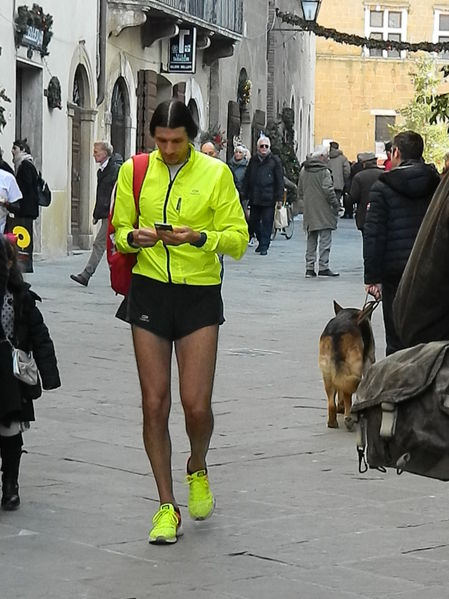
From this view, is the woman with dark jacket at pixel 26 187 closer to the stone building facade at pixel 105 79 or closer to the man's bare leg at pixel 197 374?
the stone building facade at pixel 105 79

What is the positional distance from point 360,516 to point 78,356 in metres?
5.50

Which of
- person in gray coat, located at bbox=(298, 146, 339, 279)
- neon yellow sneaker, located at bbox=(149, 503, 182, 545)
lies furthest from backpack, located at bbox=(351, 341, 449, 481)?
person in gray coat, located at bbox=(298, 146, 339, 279)

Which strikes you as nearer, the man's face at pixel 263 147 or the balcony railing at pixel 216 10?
the man's face at pixel 263 147

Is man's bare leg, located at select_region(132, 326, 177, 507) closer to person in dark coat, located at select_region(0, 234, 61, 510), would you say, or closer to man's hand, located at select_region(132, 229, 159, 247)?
man's hand, located at select_region(132, 229, 159, 247)

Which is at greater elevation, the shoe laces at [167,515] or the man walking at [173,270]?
the man walking at [173,270]

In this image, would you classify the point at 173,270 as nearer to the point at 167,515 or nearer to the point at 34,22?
the point at 167,515

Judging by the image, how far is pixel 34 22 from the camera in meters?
21.4

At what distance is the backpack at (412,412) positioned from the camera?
131 inches

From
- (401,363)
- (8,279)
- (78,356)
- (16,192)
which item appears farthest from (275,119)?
(401,363)

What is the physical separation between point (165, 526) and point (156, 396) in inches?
19.9

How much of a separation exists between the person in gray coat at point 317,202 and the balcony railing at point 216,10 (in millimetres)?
7841

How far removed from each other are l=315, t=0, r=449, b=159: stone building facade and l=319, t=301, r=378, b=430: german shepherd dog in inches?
2070

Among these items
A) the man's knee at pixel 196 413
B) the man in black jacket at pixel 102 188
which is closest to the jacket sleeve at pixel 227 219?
the man's knee at pixel 196 413

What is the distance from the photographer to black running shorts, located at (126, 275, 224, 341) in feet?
20.4
